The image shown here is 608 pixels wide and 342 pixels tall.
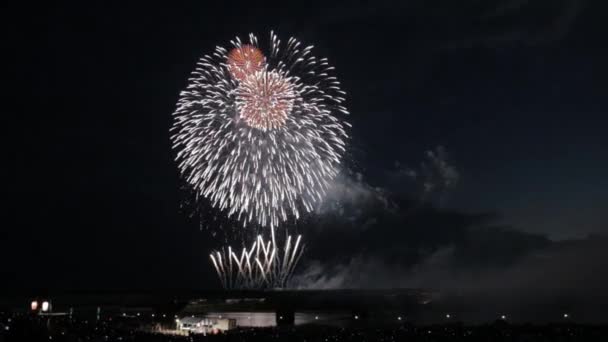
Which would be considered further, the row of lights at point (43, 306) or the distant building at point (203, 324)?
the distant building at point (203, 324)

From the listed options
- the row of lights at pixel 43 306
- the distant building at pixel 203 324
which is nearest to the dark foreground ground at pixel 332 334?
the row of lights at pixel 43 306

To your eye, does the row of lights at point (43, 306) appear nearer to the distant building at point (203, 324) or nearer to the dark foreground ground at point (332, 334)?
the distant building at point (203, 324)

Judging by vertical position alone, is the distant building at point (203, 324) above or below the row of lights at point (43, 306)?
below

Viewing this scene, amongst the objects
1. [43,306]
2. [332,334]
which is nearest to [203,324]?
[43,306]

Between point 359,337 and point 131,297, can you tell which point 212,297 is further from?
point 359,337

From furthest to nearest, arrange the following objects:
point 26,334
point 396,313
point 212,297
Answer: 1. point 396,313
2. point 212,297
3. point 26,334

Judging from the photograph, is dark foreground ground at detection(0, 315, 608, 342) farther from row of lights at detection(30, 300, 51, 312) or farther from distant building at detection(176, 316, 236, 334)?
distant building at detection(176, 316, 236, 334)

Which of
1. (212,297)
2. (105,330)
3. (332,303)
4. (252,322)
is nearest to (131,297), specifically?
(212,297)

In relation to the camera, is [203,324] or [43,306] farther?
[203,324]

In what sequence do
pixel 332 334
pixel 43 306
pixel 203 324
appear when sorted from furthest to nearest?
pixel 203 324 → pixel 43 306 → pixel 332 334

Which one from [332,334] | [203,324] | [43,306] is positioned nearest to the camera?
[332,334]

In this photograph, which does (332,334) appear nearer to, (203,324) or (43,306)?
(203,324)
